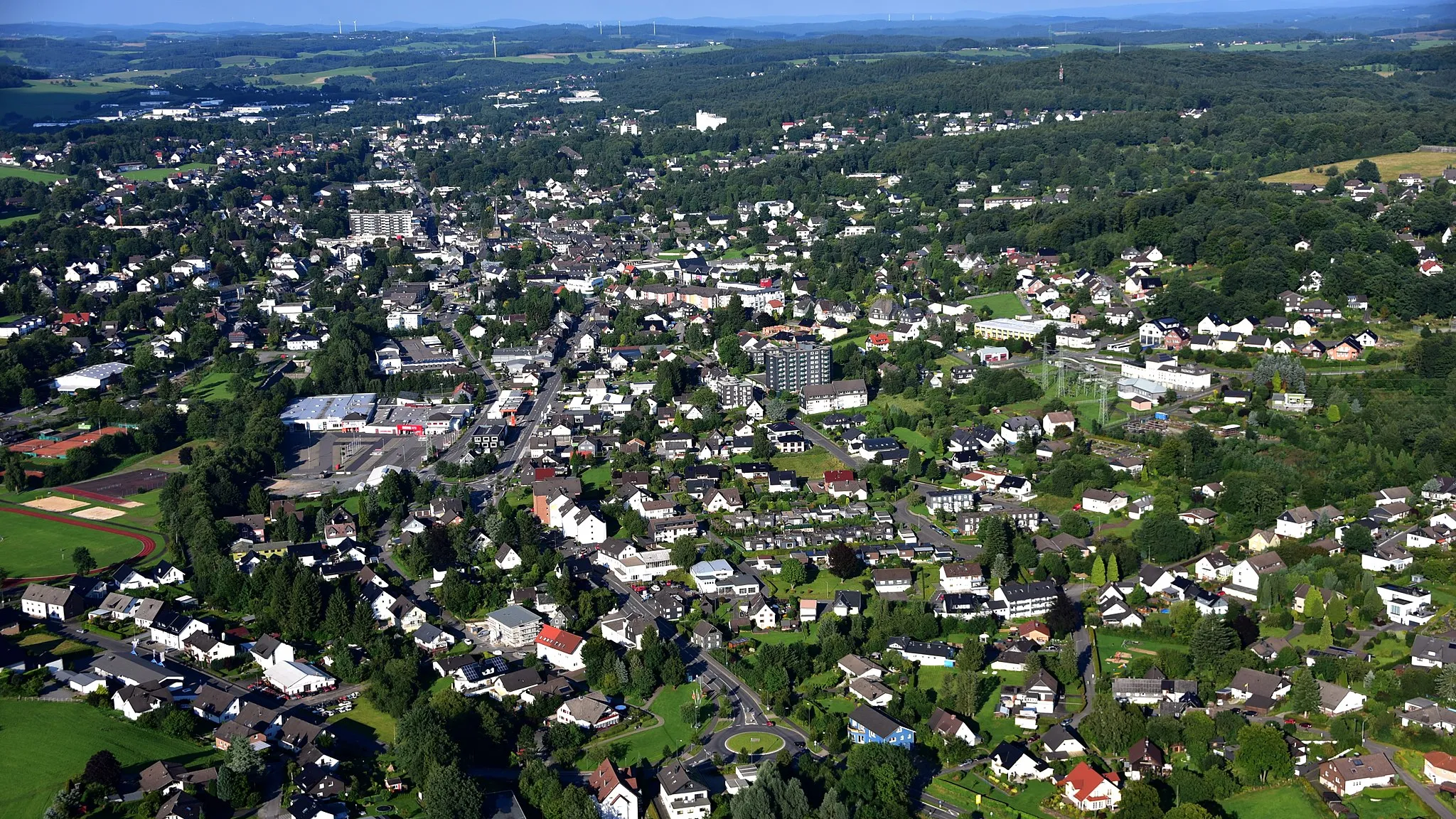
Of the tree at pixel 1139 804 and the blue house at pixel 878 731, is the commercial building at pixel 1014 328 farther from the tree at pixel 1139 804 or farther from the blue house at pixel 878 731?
the tree at pixel 1139 804

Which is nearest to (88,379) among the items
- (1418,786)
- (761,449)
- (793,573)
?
(761,449)

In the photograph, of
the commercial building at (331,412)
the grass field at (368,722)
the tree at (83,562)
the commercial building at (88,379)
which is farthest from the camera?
the commercial building at (88,379)

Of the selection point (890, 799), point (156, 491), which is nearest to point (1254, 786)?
point (890, 799)

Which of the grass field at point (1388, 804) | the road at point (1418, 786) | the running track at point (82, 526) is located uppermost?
the road at point (1418, 786)

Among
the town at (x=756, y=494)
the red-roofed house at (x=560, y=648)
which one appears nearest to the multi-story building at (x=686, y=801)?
the town at (x=756, y=494)

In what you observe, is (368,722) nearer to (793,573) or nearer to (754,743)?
(754,743)

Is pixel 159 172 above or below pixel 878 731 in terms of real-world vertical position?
above
